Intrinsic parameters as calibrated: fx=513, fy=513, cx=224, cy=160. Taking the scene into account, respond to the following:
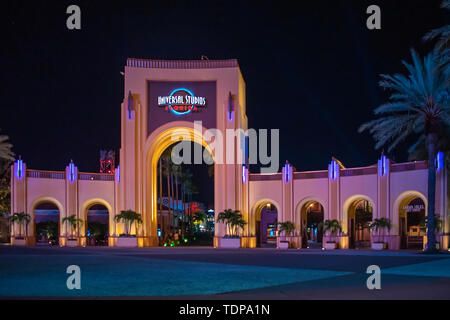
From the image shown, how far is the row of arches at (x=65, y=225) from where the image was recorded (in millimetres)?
46656

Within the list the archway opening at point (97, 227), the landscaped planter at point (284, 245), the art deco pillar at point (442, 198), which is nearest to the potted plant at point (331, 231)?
the landscaped planter at point (284, 245)

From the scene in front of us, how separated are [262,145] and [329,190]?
10689 millimetres

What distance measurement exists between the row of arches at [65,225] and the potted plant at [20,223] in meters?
0.68

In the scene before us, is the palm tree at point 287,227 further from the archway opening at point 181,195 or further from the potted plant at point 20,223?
the potted plant at point 20,223

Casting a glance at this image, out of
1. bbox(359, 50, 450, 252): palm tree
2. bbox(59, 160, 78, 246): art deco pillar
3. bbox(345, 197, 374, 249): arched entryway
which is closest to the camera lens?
bbox(359, 50, 450, 252): palm tree

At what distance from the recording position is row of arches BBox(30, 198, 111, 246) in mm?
46656

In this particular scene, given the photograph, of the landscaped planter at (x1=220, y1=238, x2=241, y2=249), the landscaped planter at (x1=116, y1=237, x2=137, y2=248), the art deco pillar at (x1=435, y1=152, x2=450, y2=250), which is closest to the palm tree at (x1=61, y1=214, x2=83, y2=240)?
the landscaped planter at (x1=116, y1=237, x2=137, y2=248)

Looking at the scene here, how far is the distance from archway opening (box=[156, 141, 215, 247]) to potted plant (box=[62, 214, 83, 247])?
9080 mm

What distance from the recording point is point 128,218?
43906 mm

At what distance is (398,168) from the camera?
38125 millimetres

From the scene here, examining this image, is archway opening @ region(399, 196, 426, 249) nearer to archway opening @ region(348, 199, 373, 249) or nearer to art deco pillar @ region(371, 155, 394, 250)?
art deco pillar @ region(371, 155, 394, 250)

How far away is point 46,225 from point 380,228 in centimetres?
3681
